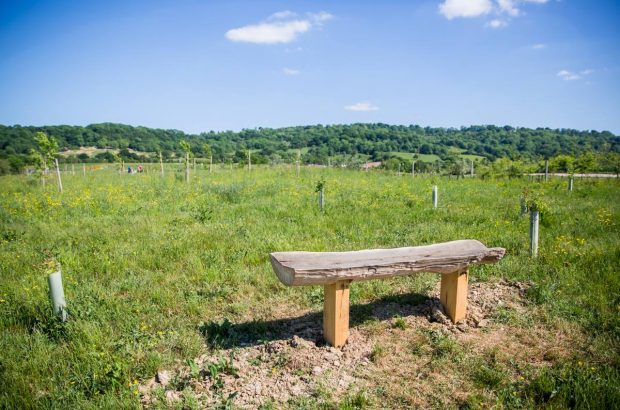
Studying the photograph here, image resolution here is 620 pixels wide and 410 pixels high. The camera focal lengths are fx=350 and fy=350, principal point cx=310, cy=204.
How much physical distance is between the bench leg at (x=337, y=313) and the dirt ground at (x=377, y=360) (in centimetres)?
11

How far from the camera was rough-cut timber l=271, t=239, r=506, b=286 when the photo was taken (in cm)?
338

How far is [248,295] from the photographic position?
203 inches

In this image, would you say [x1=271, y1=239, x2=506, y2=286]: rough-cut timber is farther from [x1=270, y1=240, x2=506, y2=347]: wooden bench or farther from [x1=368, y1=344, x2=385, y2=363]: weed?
[x1=368, y1=344, x2=385, y2=363]: weed

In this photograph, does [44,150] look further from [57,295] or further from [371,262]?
[371,262]

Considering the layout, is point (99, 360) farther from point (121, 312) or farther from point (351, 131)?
point (351, 131)

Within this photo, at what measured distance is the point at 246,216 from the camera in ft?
33.4

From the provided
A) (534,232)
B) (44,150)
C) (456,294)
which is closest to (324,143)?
(44,150)

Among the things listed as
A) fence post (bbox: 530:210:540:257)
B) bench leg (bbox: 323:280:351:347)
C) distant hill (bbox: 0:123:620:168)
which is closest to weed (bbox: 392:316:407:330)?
bench leg (bbox: 323:280:351:347)

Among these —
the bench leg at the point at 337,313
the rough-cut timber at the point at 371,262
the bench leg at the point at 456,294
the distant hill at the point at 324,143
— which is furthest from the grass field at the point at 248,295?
the distant hill at the point at 324,143

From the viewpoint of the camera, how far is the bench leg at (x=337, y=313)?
3.62 m

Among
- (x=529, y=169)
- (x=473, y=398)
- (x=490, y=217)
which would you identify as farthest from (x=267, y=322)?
(x=529, y=169)

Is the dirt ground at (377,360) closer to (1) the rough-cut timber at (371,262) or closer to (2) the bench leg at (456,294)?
(2) the bench leg at (456,294)

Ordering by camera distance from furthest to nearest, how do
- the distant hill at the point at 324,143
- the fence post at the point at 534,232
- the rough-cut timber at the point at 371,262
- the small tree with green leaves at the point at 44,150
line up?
the distant hill at the point at 324,143 → the small tree with green leaves at the point at 44,150 → the fence post at the point at 534,232 → the rough-cut timber at the point at 371,262

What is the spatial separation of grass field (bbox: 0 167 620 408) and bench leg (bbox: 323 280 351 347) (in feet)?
1.27
